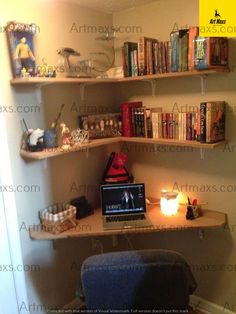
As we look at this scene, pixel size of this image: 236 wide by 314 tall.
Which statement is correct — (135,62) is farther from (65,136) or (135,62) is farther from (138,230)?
(138,230)

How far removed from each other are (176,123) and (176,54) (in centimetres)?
45

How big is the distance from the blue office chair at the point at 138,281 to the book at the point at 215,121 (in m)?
0.83

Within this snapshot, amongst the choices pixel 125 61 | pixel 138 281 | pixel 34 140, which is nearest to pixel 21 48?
pixel 34 140

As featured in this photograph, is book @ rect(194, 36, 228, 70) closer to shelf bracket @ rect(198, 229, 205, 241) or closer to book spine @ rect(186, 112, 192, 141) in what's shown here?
book spine @ rect(186, 112, 192, 141)

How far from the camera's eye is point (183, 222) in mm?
2027

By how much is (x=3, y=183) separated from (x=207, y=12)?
150cm

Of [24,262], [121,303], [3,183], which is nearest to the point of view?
[121,303]

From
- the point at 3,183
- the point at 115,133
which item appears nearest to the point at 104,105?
the point at 115,133

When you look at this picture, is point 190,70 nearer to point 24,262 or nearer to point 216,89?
point 216,89

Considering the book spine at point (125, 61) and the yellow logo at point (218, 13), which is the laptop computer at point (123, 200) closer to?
the book spine at point (125, 61)

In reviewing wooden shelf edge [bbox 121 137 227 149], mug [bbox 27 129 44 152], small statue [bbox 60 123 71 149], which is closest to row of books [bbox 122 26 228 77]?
wooden shelf edge [bbox 121 137 227 149]

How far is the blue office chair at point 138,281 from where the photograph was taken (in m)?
1.34

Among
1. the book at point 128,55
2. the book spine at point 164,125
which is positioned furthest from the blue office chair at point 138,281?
the book at point 128,55

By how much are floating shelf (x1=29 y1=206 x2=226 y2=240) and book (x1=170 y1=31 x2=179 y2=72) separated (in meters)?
→ 0.99
